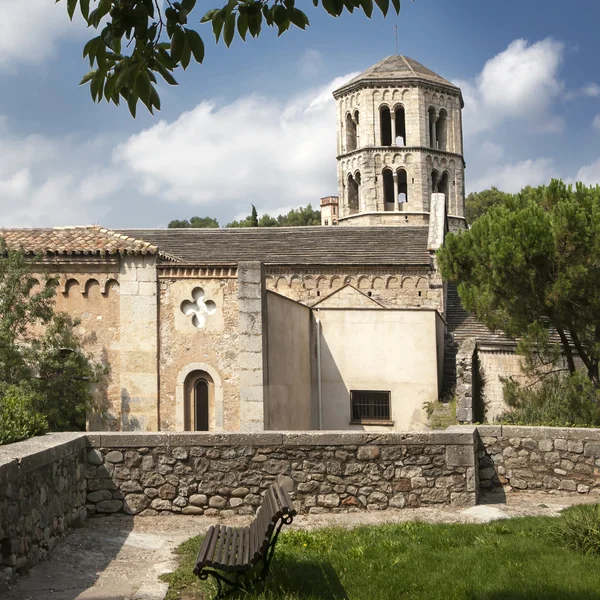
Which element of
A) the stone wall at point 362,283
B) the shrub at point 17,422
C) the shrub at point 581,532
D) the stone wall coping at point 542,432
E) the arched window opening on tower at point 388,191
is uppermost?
the arched window opening on tower at point 388,191

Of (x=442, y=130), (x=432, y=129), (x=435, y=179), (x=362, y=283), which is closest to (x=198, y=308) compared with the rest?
(x=362, y=283)

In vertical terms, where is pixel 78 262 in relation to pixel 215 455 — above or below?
above

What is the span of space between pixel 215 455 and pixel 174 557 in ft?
5.74

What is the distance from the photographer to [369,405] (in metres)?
23.3

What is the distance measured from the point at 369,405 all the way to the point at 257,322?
7068 mm

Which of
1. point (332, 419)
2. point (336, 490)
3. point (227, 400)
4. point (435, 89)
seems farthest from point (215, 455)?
point (435, 89)

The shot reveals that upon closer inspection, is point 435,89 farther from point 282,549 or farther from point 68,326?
point 282,549

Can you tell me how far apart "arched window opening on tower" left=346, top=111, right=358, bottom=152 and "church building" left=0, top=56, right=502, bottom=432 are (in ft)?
61.1

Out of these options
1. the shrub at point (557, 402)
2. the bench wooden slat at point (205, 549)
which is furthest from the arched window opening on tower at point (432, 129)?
the bench wooden slat at point (205, 549)

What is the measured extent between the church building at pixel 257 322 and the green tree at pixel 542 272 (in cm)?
489

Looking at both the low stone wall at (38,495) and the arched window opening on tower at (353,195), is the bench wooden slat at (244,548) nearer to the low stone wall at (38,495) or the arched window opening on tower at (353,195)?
the low stone wall at (38,495)

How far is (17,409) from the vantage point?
8.79 meters

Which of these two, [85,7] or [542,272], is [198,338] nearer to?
[542,272]

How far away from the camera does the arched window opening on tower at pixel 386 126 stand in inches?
1891
